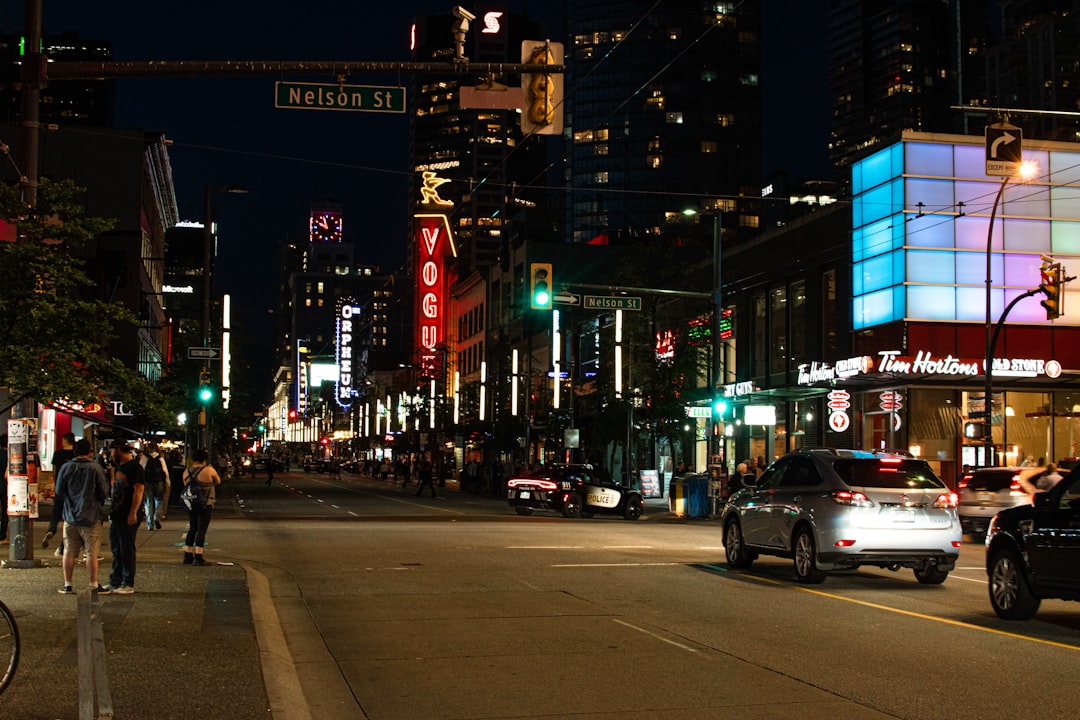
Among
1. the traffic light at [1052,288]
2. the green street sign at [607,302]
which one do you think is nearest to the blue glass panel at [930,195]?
the traffic light at [1052,288]

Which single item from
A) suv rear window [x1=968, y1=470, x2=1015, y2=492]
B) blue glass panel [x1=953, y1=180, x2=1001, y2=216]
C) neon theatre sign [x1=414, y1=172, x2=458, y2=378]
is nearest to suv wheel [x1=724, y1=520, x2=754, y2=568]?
suv rear window [x1=968, y1=470, x2=1015, y2=492]

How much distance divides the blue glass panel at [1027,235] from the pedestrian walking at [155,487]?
2808 cm

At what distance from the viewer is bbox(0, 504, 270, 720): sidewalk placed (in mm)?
8195

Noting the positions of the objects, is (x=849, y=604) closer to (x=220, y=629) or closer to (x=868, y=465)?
(x=868, y=465)

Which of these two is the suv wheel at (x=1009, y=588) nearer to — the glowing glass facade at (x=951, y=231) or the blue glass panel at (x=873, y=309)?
the glowing glass facade at (x=951, y=231)

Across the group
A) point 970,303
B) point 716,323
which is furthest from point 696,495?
point 970,303

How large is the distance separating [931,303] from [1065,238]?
19.1 ft

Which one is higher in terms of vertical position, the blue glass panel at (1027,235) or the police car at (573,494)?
the blue glass panel at (1027,235)

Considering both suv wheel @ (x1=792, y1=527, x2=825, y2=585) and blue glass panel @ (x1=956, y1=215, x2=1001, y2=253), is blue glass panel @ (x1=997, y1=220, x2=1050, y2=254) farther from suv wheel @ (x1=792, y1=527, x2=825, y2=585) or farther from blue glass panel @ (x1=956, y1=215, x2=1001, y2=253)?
suv wheel @ (x1=792, y1=527, x2=825, y2=585)

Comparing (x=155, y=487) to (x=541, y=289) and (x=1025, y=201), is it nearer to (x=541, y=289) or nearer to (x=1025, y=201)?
(x=541, y=289)

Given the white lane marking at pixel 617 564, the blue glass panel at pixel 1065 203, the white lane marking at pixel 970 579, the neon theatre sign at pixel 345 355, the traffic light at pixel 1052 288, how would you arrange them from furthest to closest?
the neon theatre sign at pixel 345 355 < the blue glass panel at pixel 1065 203 < the traffic light at pixel 1052 288 < the white lane marking at pixel 617 564 < the white lane marking at pixel 970 579

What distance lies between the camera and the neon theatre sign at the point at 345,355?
15300 cm

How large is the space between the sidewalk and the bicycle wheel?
234 mm

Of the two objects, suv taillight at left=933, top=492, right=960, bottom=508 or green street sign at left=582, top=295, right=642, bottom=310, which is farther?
green street sign at left=582, top=295, right=642, bottom=310
